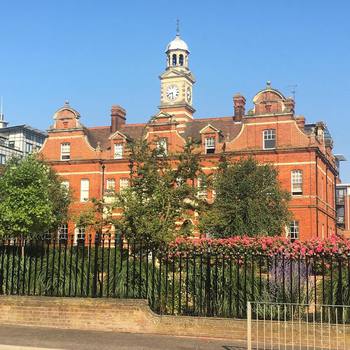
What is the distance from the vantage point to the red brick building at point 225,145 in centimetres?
4275

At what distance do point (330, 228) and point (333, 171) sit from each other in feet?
18.1

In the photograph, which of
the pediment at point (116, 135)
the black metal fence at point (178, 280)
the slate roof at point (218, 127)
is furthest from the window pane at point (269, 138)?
the black metal fence at point (178, 280)

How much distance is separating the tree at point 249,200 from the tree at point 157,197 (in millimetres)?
9138

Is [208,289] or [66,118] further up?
[66,118]

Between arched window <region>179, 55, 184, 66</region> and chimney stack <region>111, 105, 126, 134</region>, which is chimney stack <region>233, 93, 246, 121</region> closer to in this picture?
chimney stack <region>111, 105, 126, 134</region>

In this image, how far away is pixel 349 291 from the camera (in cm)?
1288

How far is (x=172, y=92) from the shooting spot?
60750 mm

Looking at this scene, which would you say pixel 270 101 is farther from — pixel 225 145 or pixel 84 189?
pixel 84 189

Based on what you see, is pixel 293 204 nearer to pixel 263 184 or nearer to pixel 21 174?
pixel 263 184

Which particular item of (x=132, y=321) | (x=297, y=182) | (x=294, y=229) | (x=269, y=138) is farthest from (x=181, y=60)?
(x=132, y=321)

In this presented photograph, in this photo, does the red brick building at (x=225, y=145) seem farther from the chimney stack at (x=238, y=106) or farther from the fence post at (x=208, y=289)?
the fence post at (x=208, y=289)

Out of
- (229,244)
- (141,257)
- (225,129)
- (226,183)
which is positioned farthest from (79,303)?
(225,129)

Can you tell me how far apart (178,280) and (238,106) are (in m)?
36.6

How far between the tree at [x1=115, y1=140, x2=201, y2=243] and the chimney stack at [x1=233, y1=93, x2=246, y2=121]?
83.2ft
